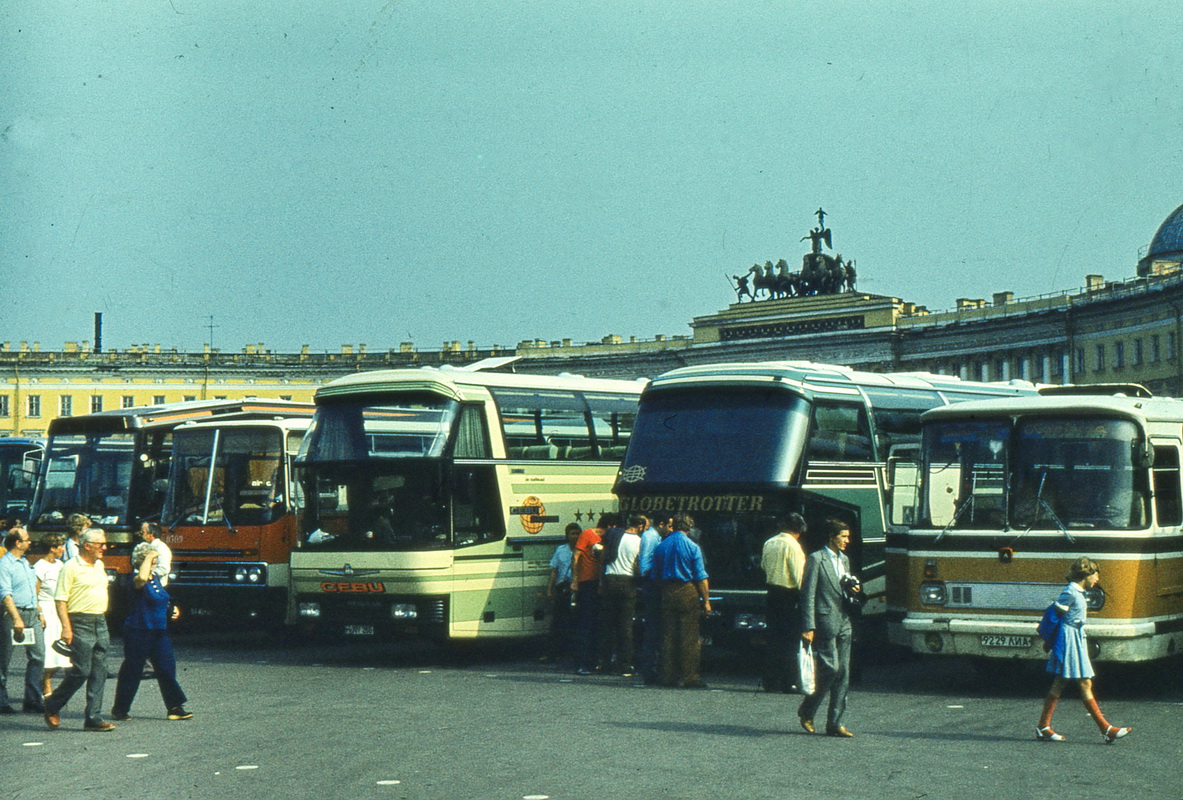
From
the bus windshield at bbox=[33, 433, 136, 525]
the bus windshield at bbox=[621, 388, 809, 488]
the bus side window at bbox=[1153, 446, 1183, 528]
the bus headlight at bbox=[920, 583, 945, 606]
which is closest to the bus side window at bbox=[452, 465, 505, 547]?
the bus windshield at bbox=[621, 388, 809, 488]

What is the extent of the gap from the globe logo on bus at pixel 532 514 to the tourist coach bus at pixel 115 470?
15.1 feet

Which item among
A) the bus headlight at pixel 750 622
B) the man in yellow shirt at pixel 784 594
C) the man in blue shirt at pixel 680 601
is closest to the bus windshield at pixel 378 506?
the man in blue shirt at pixel 680 601

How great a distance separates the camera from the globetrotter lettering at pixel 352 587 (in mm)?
19422

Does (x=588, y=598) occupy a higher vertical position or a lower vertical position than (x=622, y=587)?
lower

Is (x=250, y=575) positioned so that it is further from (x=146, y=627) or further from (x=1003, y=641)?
(x=1003, y=641)

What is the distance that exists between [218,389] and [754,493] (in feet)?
335

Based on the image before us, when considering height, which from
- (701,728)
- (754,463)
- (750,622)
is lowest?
(701,728)

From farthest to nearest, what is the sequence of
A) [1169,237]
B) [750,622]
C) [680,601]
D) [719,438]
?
[1169,237]
[719,438]
[750,622]
[680,601]

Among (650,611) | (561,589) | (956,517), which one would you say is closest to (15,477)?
(561,589)

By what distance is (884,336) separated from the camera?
9119 cm

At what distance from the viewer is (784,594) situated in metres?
16.0

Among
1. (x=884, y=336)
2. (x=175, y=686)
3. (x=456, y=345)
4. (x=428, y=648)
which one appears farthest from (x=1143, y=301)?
(x=175, y=686)

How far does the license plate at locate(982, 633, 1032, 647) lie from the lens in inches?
606

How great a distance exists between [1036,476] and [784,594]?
2609 millimetres
